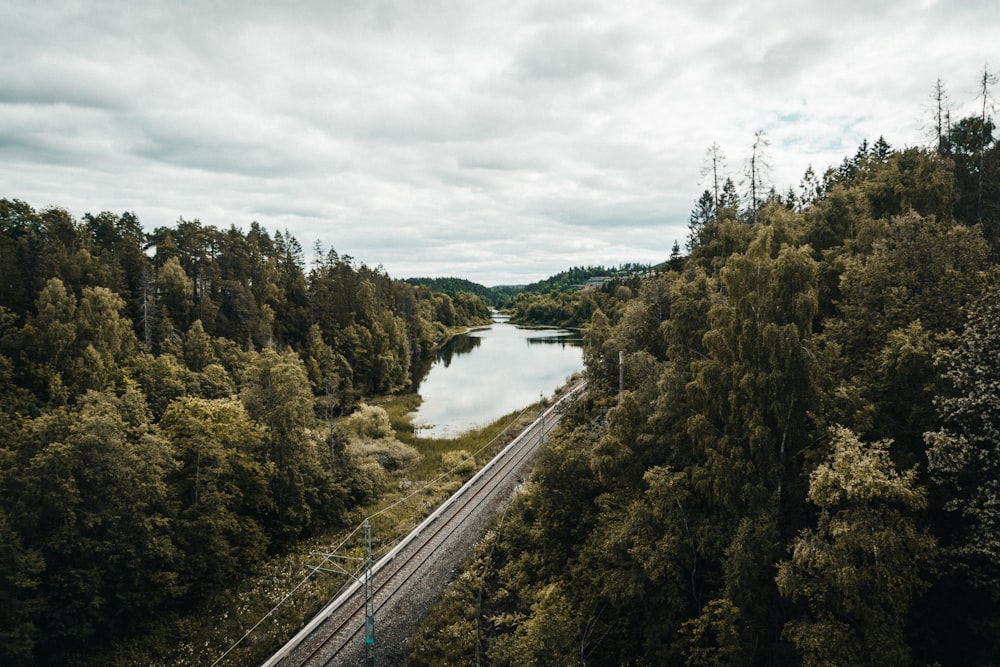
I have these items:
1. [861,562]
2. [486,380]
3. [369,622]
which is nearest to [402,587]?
[369,622]

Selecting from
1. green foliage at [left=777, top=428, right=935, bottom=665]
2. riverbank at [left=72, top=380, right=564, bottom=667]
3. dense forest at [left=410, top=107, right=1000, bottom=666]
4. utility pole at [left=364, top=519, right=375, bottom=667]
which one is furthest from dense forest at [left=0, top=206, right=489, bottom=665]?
green foliage at [left=777, top=428, right=935, bottom=665]

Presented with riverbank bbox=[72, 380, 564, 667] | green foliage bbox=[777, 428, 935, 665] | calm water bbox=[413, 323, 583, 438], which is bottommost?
riverbank bbox=[72, 380, 564, 667]

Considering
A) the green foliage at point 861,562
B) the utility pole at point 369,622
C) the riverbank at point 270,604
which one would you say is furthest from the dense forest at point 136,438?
the green foliage at point 861,562

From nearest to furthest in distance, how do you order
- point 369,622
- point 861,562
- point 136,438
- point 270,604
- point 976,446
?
point 861,562 → point 976,446 → point 369,622 → point 270,604 → point 136,438

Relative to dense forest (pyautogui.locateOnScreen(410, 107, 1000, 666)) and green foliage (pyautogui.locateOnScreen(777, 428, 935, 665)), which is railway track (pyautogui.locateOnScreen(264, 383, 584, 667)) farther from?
green foliage (pyautogui.locateOnScreen(777, 428, 935, 665))

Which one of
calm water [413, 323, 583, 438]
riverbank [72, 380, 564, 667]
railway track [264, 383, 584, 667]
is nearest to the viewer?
railway track [264, 383, 584, 667]

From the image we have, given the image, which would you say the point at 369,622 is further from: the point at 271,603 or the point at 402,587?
the point at 271,603
